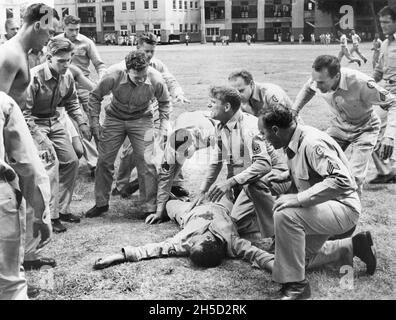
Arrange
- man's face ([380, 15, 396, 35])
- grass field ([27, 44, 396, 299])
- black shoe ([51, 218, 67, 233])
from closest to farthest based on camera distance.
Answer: grass field ([27, 44, 396, 299]) < black shoe ([51, 218, 67, 233]) < man's face ([380, 15, 396, 35])

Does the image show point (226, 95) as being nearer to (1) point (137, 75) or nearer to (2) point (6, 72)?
(1) point (137, 75)

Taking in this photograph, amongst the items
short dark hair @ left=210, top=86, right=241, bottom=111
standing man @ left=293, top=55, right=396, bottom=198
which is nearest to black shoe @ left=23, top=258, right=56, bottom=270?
short dark hair @ left=210, top=86, right=241, bottom=111

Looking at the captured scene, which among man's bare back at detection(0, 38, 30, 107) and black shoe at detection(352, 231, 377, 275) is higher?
man's bare back at detection(0, 38, 30, 107)

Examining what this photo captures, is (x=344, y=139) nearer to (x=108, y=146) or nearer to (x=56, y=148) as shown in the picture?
(x=108, y=146)

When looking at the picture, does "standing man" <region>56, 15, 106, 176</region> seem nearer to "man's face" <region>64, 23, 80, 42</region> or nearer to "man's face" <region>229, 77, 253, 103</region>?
"man's face" <region>64, 23, 80, 42</region>

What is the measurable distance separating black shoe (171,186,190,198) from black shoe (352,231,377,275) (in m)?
2.99

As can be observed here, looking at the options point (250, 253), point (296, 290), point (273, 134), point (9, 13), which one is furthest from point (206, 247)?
point (9, 13)

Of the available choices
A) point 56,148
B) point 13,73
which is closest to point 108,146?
point 56,148

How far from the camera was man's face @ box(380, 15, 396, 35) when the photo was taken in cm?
823

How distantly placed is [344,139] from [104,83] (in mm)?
2879

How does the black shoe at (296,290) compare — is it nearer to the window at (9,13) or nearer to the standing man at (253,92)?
the standing man at (253,92)

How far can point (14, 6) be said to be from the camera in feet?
38.2

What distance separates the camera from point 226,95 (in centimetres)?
544

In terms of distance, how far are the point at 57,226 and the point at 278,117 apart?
2.95m
